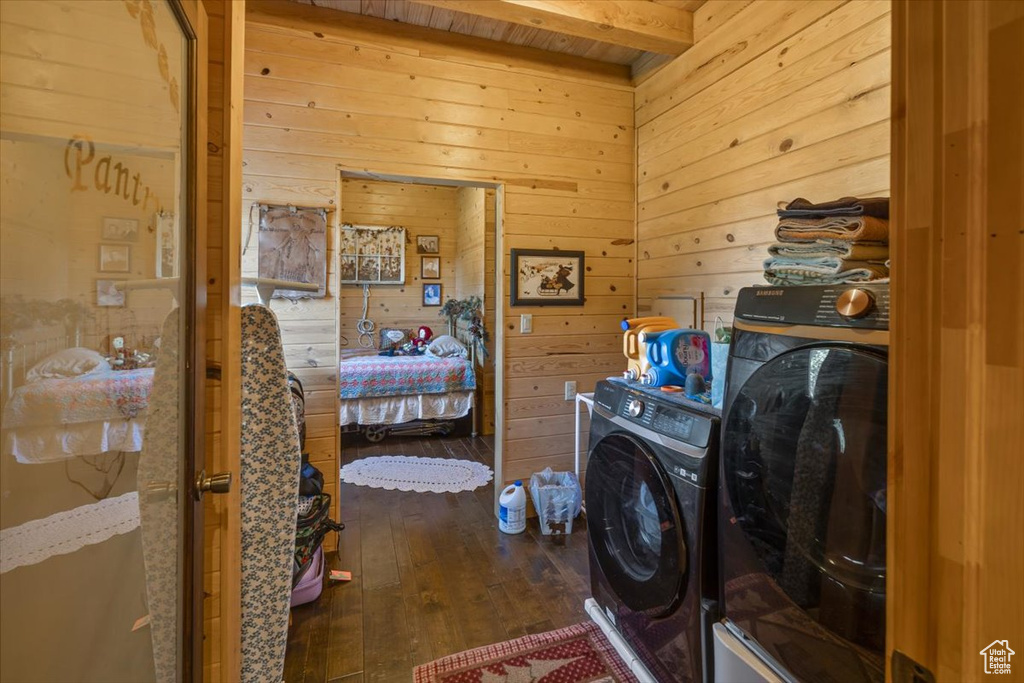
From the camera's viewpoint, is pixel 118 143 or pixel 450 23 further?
pixel 450 23

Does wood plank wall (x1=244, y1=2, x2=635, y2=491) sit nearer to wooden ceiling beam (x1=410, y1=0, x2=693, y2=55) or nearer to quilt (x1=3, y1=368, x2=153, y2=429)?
wooden ceiling beam (x1=410, y1=0, x2=693, y2=55)

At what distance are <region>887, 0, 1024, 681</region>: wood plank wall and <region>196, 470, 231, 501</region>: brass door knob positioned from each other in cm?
107

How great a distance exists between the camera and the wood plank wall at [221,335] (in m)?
0.92

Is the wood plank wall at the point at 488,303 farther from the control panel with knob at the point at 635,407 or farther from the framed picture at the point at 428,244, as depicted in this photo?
the control panel with knob at the point at 635,407

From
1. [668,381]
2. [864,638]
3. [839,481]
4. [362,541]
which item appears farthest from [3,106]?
[362,541]

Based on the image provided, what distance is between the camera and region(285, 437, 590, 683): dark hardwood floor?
5.50 ft

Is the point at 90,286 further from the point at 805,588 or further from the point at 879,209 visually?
the point at 879,209

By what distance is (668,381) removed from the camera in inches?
66.7

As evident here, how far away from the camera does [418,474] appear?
11.5ft

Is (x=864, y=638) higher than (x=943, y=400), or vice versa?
(x=943, y=400)

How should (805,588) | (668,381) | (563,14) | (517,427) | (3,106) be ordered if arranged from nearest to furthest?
(3,106) → (805,588) → (668,381) → (563,14) → (517,427)

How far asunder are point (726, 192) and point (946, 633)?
2.14m

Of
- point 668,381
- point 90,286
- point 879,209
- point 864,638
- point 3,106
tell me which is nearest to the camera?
point 3,106

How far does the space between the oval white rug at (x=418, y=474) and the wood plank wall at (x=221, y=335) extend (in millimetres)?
2294
